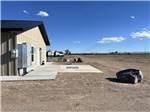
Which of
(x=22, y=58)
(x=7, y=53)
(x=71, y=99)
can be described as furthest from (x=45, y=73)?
(x=71, y=99)

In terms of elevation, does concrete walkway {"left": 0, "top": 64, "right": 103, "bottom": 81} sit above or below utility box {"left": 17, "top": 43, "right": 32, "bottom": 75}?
below

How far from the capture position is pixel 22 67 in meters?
15.7

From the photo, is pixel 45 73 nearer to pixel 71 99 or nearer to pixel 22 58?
pixel 22 58

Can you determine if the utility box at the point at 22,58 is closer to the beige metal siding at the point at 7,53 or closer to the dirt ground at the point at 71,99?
the beige metal siding at the point at 7,53

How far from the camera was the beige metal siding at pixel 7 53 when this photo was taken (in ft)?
49.3

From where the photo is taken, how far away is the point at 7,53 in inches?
595

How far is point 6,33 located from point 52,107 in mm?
9147

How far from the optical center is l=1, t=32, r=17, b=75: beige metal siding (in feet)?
49.3

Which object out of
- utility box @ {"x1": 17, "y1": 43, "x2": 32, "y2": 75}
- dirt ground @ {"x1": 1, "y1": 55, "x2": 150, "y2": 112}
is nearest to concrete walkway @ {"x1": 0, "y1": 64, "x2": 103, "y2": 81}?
Result: utility box @ {"x1": 17, "y1": 43, "x2": 32, "y2": 75}

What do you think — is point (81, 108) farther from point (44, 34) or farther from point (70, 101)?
point (44, 34)

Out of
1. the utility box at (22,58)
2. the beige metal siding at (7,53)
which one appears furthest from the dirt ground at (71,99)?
the utility box at (22,58)

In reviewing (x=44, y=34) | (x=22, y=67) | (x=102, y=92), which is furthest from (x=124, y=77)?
(x=44, y=34)

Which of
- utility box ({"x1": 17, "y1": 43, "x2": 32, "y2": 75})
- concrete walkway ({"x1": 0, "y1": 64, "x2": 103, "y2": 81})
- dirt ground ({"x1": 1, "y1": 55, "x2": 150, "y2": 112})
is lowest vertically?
dirt ground ({"x1": 1, "y1": 55, "x2": 150, "y2": 112})

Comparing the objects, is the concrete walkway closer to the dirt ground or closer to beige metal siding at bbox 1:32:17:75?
beige metal siding at bbox 1:32:17:75
